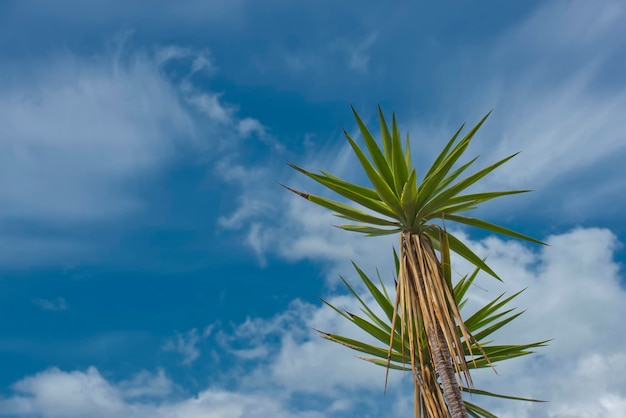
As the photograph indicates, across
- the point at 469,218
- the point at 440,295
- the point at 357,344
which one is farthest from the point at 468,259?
the point at 357,344

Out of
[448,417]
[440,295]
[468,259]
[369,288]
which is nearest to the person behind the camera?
[440,295]

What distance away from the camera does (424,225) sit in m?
6.71

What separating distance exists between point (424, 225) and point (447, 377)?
1.63 meters

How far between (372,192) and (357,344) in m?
1.86

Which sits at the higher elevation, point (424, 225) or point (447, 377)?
point (424, 225)

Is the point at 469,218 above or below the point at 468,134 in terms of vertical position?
below

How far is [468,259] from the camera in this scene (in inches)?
275

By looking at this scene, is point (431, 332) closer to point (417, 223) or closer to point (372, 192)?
point (417, 223)

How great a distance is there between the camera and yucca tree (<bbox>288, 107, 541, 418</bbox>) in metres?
6.09

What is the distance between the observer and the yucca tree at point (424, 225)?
6.09 meters

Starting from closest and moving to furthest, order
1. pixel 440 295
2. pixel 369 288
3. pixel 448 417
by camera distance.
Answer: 1. pixel 440 295
2. pixel 448 417
3. pixel 369 288

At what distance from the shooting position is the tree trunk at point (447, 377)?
605 cm

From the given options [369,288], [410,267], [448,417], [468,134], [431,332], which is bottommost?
[448,417]

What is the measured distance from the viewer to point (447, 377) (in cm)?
609
